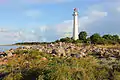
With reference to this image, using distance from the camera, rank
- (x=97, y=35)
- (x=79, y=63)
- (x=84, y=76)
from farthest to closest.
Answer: (x=97, y=35) < (x=79, y=63) < (x=84, y=76)

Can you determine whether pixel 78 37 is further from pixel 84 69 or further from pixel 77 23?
pixel 84 69

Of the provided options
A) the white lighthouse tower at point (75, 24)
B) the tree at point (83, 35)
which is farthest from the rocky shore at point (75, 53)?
the tree at point (83, 35)

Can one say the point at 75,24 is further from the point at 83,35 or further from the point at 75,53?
the point at 75,53

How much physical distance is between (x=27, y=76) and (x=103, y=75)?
3472mm

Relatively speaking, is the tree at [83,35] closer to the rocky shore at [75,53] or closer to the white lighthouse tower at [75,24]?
the white lighthouse tower at [75,24]

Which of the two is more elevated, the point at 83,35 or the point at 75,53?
the point at 83,35

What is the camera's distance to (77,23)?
86.6 metres

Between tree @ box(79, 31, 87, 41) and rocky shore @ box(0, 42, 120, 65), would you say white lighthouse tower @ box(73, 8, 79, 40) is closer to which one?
tree @ box(79, 31, 87, 41)

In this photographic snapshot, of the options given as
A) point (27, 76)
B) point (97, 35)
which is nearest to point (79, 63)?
point (27, 76)

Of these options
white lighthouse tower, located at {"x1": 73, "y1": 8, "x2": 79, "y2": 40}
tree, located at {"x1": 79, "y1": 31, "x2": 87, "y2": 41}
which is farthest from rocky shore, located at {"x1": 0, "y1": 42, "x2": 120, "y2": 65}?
tree, located at {"x1": 79, "y1": 31, "x2": 87, "y2": 41}

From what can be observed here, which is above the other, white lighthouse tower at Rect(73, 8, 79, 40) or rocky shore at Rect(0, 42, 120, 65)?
white lighthouse tower at Rect(73, 8, 79, 40)

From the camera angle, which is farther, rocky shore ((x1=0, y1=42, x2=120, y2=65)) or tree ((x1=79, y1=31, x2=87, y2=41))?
tree ((x1=79, y1=31, x2=87, y2=41))

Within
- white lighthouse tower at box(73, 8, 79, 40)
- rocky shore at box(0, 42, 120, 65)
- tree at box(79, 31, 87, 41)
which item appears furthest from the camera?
tree at box(79, 31, 87, 41)

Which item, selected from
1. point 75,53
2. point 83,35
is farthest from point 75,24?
point 75,53
